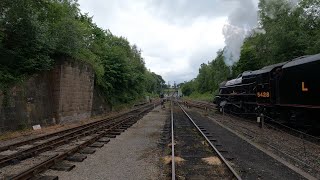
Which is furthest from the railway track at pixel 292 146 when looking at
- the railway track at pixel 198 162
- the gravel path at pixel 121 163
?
the gravel path at pixel 121 163

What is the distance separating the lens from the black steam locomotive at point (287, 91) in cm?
1437

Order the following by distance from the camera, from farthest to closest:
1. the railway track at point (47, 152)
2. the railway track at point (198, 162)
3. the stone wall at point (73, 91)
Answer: the stone wall at point (73, 91) < the railway track at point (198, 162) < the railway track at point (47, 152)

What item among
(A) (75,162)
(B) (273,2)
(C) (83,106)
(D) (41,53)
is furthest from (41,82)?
(B) (273,2)

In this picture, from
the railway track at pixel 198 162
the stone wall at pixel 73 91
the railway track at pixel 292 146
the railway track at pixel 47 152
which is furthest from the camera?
the stone wall at pixel 73 91

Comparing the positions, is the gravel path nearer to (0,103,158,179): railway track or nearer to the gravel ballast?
(0,103,158,179): railway track

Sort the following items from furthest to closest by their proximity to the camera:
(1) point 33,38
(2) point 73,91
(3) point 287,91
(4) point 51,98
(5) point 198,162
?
(2) point 73,91, (4) point 51,98, (1) point 33,38, (3) point 287,91, (5) point 198,162

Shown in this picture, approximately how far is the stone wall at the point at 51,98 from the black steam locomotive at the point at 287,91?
11.7m

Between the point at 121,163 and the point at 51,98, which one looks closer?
the point at 121,163

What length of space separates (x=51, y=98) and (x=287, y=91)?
45.4 feet

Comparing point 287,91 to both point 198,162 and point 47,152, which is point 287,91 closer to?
point 198,162

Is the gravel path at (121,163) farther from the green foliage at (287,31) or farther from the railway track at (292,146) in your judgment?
the green foliage at (287,31)

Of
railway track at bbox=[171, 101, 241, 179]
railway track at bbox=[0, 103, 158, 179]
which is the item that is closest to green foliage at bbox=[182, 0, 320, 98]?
railway track at bbox=[171, 101, 241, 179]

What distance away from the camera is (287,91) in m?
16.8

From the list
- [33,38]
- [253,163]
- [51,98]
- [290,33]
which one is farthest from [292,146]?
[290,33]
